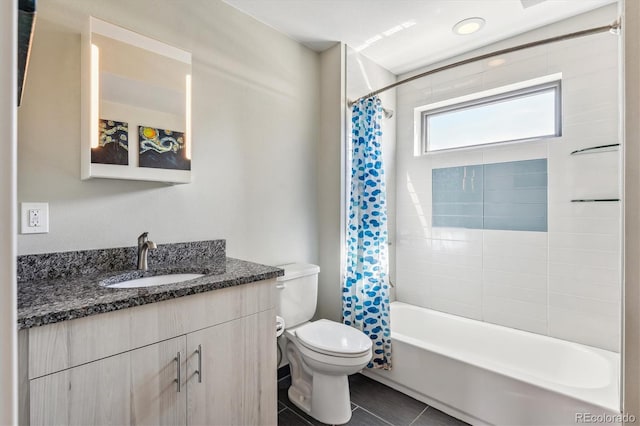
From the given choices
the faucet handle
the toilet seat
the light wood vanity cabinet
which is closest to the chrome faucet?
the faucet handle

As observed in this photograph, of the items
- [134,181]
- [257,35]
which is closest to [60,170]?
[134,181]

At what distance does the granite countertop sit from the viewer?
3.06 feet

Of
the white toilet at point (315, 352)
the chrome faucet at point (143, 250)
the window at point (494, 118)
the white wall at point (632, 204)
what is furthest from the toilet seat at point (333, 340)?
the window at point (494, 118)

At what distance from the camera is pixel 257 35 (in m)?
2.11

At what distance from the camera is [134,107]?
145 centimetres

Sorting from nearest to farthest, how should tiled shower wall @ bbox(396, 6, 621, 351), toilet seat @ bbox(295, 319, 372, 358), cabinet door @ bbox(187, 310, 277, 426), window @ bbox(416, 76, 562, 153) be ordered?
cabinet door @ bbox(187, 310, 277, 426) < toilet seat @ bbox(295, 319, 372, 358) < tiled shower wall @ bbox(396, 6, 621, 351) < window @ bbox(416, 76, 562, 153)

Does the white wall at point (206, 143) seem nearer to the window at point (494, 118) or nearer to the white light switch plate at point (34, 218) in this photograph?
the white light switch plate at point (34, 218)

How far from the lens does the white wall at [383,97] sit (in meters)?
2.45

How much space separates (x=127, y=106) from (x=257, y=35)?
1061 mm

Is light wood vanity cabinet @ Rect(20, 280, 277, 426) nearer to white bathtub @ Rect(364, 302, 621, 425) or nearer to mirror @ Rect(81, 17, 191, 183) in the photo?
mirror @ Rect(81, 17, 191, 183)

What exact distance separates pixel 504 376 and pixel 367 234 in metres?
1.12

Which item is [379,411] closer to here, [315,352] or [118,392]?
[315,352]

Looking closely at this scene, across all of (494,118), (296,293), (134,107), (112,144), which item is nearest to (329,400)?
(296,293)

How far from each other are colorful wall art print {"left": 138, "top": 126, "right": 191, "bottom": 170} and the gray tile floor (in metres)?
1.51
